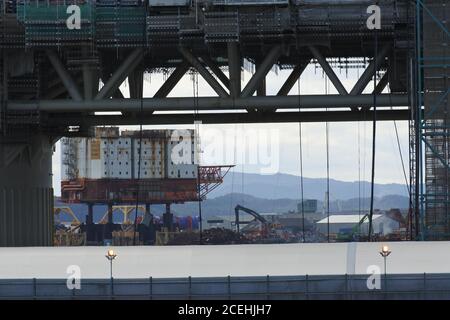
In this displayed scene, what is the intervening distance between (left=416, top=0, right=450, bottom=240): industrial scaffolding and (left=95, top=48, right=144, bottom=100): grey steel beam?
16.1m

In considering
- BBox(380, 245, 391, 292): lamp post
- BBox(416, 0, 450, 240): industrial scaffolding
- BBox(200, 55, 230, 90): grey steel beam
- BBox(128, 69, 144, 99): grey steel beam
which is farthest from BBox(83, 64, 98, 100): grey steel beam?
BBox(380, 245, 391, 292): lamp post

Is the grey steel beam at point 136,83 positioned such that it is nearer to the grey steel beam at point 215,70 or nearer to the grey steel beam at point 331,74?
the grey steel beam at point 215,70

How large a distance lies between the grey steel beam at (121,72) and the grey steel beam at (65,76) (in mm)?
1222

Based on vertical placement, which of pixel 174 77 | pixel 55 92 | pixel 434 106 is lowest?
pixel 434 106

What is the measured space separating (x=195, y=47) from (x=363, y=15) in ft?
32.3

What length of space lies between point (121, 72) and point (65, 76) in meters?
3.55

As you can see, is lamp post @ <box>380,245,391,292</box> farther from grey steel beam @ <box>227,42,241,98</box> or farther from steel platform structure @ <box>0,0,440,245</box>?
grey steel beam @ <box>227,42,241,98</box>

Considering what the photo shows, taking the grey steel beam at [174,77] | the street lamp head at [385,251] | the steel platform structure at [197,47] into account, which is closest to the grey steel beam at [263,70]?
the steel platform structure at [197,47]

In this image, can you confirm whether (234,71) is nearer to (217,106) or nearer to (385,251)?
(217,106)

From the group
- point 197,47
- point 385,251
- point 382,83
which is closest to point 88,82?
point 197,47

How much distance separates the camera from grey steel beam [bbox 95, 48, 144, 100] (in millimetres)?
67375

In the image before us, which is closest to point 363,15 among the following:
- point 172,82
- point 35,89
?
point 172,82

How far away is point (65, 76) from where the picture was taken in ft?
225
